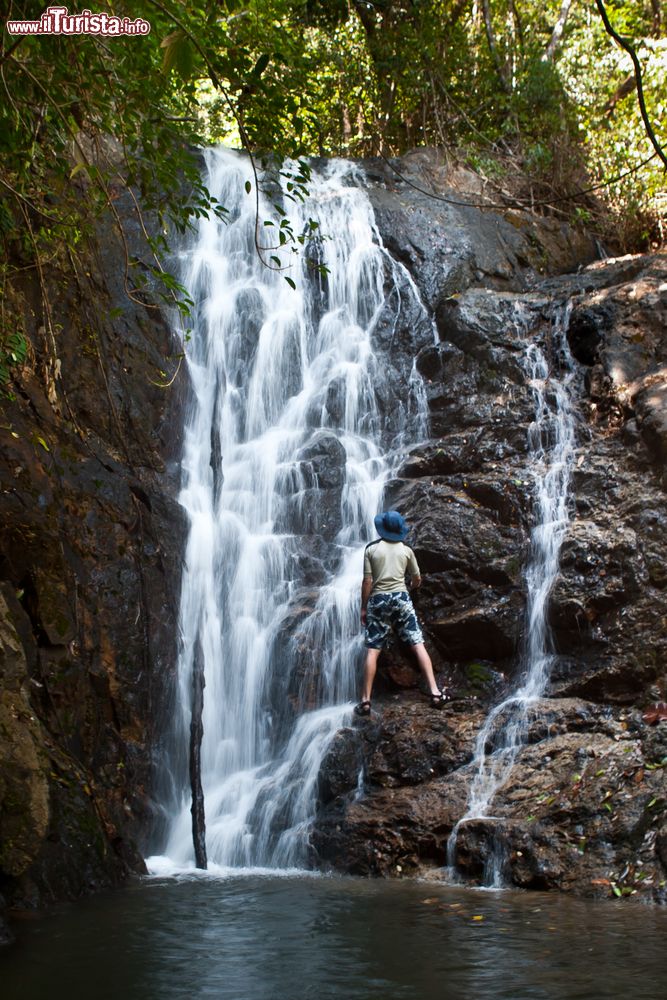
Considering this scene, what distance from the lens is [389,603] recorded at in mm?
8117

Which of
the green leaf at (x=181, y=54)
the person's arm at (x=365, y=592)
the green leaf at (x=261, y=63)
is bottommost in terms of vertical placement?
the person's arm at (x=365, y=592)

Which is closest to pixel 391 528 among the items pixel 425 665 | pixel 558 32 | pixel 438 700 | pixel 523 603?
pixel 425 665

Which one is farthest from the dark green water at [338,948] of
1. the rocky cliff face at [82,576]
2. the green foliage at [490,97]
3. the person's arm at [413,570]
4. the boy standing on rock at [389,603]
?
the green foliage at [490,97]

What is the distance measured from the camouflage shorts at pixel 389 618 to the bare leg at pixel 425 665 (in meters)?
0.06

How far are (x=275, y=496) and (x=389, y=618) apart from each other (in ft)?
8.18

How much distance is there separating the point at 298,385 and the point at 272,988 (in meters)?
8.38

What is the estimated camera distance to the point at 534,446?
9.84 meters

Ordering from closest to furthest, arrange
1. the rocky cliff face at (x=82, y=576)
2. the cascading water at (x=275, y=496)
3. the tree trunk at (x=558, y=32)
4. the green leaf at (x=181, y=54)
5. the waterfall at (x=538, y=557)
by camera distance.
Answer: the green leaf at (x=181, y=54) < the rocky cliff face at (x=82, y=576) < the waterfall at (x=538, y=557) < the cascading water at (x=275, y=496) < the tree trunk at (x=558, y=32)

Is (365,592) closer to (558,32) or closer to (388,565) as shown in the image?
(388,565)

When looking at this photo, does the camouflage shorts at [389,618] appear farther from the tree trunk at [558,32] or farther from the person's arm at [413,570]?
the tree trunk at [558,32]

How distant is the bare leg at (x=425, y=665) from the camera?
802cm

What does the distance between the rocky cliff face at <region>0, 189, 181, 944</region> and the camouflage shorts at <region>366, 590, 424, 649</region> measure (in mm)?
1875

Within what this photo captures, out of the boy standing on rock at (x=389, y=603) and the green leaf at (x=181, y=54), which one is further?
the boy standing on rock at (x=389, y=603)

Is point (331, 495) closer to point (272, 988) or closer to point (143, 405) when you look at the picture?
point (143, 405)
